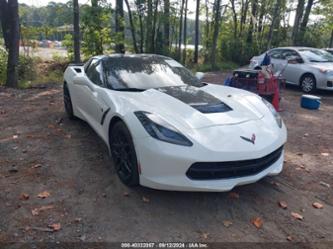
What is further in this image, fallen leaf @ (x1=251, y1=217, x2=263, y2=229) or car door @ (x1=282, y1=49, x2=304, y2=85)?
car door @ (x1=282, y1=49, x2=304, y2=85)

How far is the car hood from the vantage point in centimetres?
313

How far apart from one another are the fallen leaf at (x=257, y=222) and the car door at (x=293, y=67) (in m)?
7.48

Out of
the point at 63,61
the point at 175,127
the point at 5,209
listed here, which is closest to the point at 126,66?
the point at 175,127

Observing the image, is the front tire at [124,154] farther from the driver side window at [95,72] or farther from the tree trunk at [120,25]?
the tree trunk at [120,25]

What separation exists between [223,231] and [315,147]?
8.99ft

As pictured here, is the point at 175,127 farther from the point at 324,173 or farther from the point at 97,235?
the point at 324,173

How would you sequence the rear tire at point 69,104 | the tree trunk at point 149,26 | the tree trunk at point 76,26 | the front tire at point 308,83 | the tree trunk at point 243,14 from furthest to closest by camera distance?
the tree trunk at point 243,14 < the tree trunk at point 149,26 < the tree trunk at point 76,26 < the front tire at point 308,83 < the rear tire at point 69,104

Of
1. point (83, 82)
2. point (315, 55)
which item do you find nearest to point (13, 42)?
point (83, 82)

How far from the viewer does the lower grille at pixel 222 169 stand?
281 cm

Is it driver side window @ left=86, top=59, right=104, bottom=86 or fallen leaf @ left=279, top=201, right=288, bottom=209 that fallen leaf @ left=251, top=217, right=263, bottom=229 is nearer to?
fallen leaf @ left=279, top=201, right=288, bottom=209

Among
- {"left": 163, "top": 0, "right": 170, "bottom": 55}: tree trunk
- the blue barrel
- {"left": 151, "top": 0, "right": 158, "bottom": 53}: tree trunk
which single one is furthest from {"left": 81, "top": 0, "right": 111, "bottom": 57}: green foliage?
the blue barrel

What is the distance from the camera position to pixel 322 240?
8.66 ft

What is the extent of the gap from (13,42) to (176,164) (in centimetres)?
763

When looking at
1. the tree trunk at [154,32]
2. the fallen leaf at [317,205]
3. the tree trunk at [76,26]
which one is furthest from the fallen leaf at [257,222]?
the tree trunk at [154,32]
